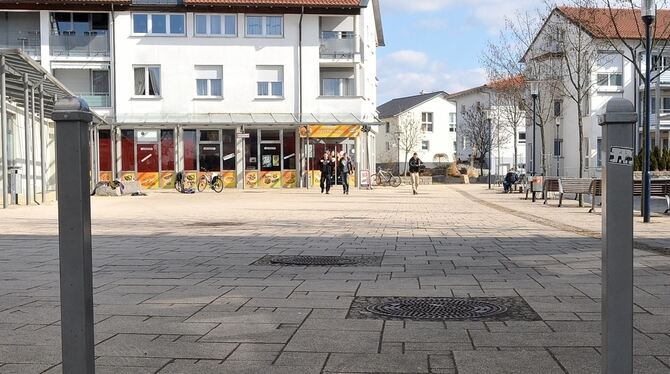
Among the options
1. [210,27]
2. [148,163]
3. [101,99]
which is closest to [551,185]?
[210,27]

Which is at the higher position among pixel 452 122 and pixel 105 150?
pixel 452 122

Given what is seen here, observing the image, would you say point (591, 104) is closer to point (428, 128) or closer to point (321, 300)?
point (428, 128)

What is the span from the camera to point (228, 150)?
40281 millimetres

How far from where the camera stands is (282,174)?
40.5 meters

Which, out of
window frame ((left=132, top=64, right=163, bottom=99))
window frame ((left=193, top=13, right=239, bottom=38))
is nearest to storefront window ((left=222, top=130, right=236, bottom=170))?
window frame ((left=132, top=64, right=163, bottom=99))

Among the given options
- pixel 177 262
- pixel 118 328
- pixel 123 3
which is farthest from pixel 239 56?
pixel 118 328

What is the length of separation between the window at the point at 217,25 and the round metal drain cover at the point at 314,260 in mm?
32698

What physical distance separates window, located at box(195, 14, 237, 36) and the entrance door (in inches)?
263

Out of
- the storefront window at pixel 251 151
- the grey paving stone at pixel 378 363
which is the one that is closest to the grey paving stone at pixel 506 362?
the grey paving stone at pixel 378 363

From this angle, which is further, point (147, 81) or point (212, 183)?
point (147, 81)

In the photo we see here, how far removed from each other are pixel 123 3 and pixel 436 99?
61.8 m

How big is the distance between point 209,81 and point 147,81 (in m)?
3.29

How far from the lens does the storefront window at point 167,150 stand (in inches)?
1578

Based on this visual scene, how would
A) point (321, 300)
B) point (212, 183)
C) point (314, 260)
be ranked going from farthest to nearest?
point (212, 183) → point (314, 260) → point (321, 300)
